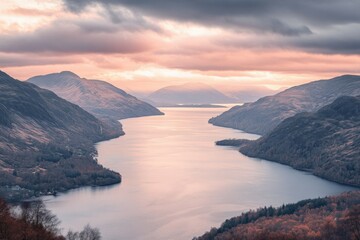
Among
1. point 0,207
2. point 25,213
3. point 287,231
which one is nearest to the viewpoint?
point 0,207

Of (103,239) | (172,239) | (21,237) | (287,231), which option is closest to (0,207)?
(21,237)

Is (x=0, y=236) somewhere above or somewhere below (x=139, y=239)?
above

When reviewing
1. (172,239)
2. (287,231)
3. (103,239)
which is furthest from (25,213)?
(287,231)

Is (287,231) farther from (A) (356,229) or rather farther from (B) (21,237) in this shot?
(B) (21,237)

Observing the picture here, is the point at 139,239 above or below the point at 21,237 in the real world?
below

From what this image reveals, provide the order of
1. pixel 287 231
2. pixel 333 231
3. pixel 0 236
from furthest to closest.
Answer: pixel 287 231, pixel 333 231, pixel 0 236

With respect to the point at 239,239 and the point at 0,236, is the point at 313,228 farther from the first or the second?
the point at 0,236

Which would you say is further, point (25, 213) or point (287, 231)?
point (287, 231)

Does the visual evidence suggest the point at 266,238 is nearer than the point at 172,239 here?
Yes

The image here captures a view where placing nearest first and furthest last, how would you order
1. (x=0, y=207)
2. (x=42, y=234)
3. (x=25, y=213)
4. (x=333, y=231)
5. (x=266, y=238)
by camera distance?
(x=42, y=234) → (x=0, y=207) → (x=25, y=213) → (x=266, y=238) → (x=333, y=231)

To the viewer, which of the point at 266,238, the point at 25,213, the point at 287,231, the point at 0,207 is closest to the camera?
the point at 0,207
